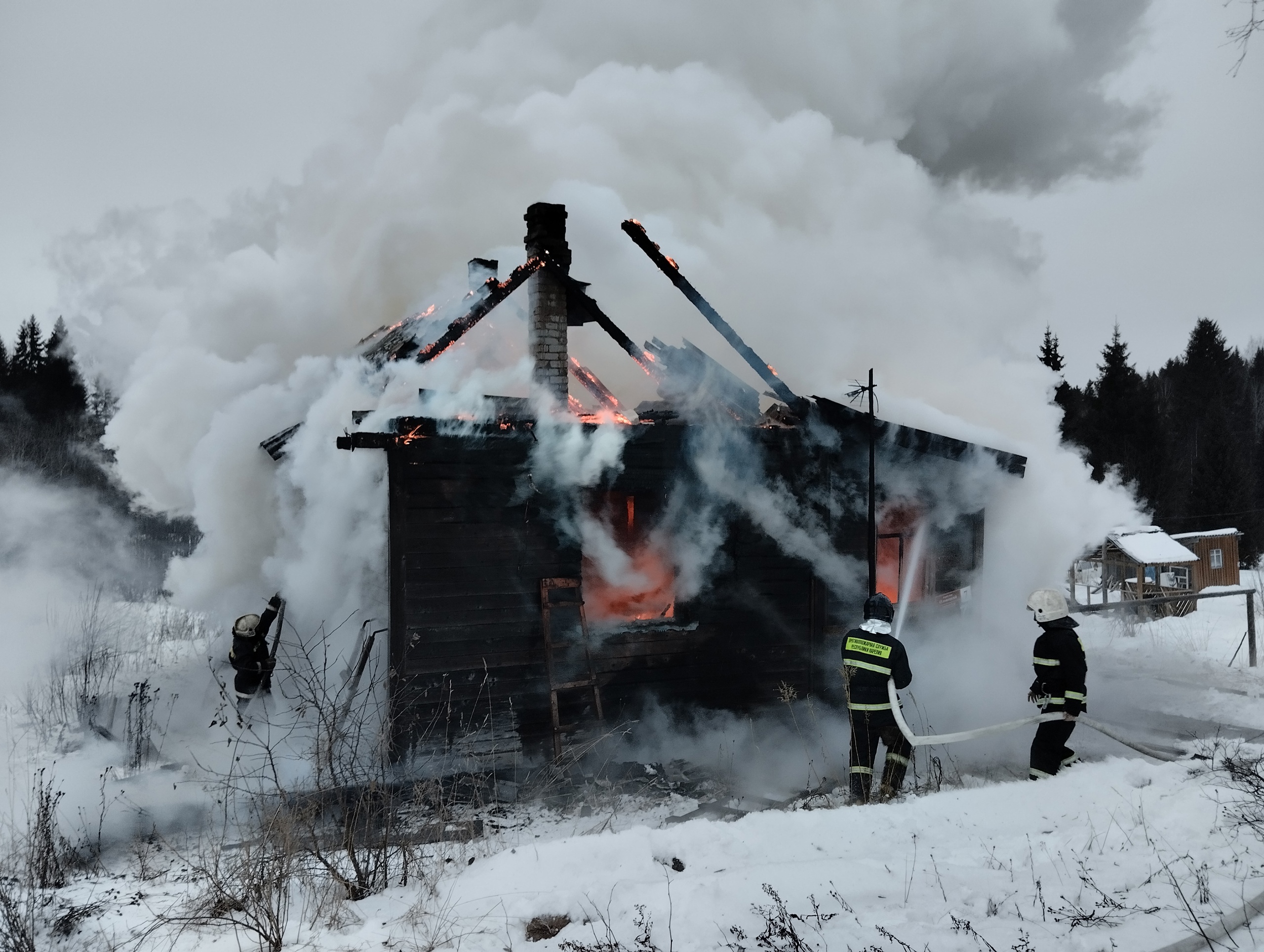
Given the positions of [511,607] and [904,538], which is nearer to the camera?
[511,607]

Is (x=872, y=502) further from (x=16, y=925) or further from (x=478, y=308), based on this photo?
(x=16, y=925)

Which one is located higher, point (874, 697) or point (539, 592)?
point (539, 592)

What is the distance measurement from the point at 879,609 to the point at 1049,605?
144cm

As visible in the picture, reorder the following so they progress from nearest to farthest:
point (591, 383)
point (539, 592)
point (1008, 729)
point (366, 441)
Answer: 1. point (1008, 729)
2. point (366, 441)
3. point (539, 592)
4. point (591, 383)

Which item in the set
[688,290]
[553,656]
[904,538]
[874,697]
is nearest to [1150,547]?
[904,538]

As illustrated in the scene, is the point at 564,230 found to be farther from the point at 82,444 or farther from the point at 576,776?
the point at 82,444

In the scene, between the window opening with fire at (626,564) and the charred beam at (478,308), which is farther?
the charred beam at (478,308)

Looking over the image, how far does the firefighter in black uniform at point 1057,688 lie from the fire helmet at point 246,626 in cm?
876

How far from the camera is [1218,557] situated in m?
22.1

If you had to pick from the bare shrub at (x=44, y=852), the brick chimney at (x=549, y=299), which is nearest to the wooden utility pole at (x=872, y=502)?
the brick chimney at (x=549, y=299)

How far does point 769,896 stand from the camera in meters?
3.69

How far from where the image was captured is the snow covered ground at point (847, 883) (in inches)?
134

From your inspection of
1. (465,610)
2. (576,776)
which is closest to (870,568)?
(576,776)

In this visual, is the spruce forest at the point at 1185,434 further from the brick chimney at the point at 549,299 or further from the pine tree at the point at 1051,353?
the brick chimney at the point at 549,299
